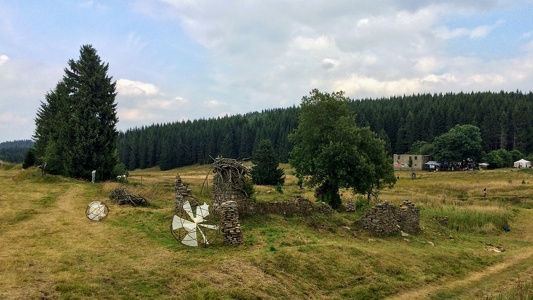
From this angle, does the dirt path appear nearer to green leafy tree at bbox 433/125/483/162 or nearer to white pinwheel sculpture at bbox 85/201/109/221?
white pinwheel sculpture at bbox 85/201/109/221

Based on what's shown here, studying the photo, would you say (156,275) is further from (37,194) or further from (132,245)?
(37,194)

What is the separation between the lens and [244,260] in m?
16.9

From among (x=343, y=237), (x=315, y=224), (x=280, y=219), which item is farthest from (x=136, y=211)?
(x=343, y=237)

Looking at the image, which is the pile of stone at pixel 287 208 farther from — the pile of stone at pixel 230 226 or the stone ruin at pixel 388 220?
the pile of stone at pixel 230 226

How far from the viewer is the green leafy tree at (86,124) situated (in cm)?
4472

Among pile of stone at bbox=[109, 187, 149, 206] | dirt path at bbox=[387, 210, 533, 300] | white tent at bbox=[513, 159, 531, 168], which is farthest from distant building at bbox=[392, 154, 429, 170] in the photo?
A: pile of stone at bbox=[109, 187, 149, 206]

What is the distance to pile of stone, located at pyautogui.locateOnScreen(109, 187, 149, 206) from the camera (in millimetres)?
29562

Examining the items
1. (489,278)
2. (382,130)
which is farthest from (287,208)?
(382,130)

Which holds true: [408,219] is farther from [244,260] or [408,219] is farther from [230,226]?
[244,260]

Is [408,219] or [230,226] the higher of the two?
[230,226]

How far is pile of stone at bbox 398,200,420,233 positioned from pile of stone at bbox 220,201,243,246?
14.6 metres

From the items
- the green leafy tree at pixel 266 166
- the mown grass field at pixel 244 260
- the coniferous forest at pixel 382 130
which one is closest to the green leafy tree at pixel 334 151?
the mown grass field at pixel 244 260

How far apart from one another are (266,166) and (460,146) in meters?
69.8

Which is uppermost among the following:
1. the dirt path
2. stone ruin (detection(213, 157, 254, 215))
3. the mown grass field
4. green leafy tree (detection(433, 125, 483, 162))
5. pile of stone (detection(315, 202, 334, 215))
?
green leafy tree (detection(433, 125, 483, 162))
